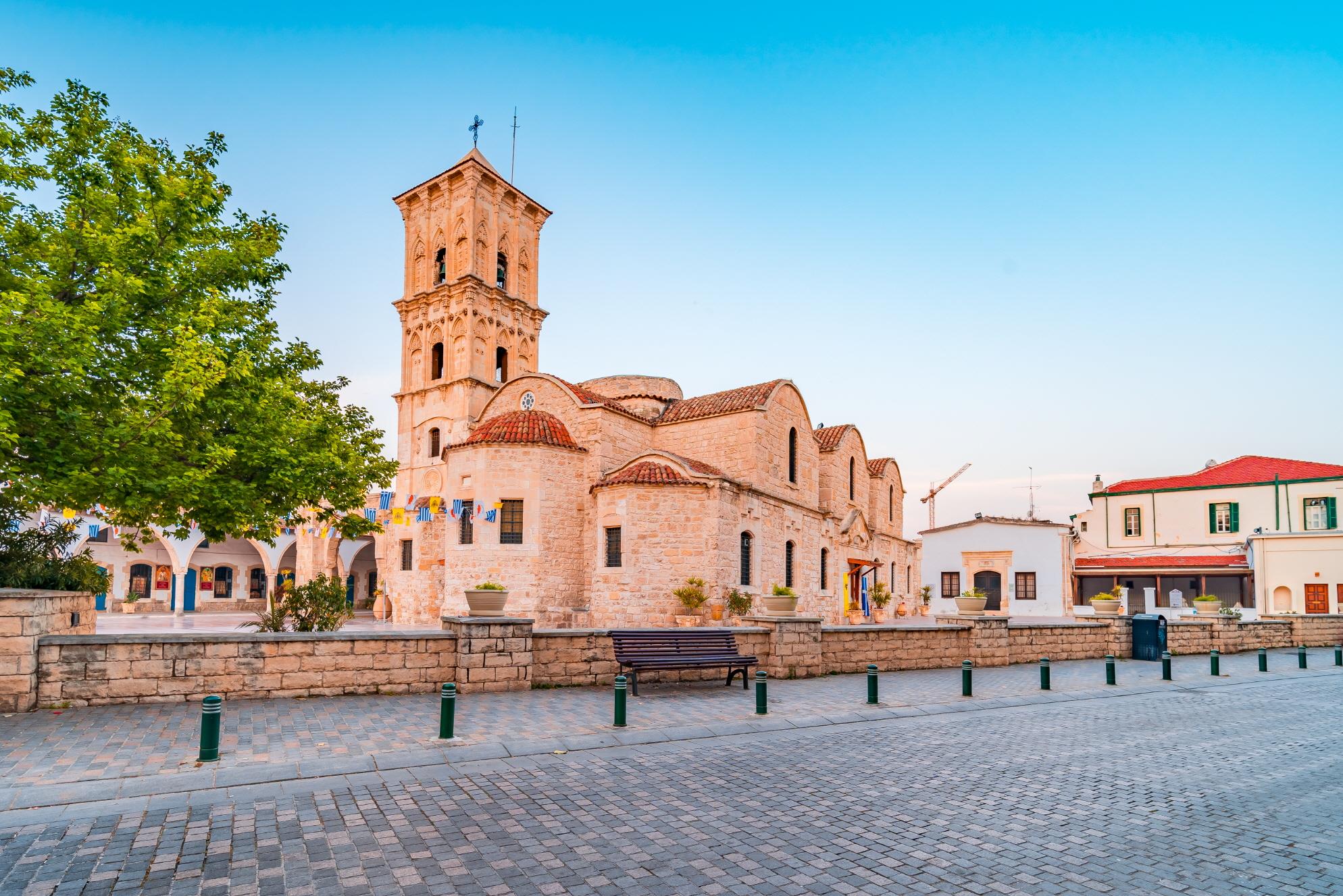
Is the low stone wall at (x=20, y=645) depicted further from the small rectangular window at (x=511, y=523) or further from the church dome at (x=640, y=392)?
the church dome at (x=640, y=392)

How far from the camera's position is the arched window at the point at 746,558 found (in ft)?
75.1

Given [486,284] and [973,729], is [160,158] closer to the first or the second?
[973,729]

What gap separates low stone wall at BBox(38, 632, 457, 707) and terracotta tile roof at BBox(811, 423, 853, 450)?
2304cm

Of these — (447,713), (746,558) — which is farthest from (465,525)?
(447,713)

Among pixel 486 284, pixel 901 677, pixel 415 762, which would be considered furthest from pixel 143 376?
pixel 486 284

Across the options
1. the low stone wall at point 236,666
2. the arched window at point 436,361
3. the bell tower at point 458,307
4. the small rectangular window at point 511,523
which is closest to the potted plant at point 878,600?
the small rectangular window at point 511,523

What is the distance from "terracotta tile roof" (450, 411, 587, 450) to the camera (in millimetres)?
22344

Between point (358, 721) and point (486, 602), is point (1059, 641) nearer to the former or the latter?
point (486, 602)

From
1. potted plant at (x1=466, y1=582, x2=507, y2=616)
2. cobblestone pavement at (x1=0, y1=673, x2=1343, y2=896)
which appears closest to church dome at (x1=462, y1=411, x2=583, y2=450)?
potted plant at (x1=466, y1=582, x2=507, y2=616)

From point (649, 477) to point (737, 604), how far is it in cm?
444

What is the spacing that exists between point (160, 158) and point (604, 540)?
14.0 metres

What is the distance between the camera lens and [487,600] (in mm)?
11383

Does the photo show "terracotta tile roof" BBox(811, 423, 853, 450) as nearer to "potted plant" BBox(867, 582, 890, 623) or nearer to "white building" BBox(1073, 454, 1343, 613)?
"potted plant" BBox(867, 582, 890, 623)

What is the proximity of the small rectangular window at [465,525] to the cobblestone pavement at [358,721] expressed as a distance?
11.6 m
